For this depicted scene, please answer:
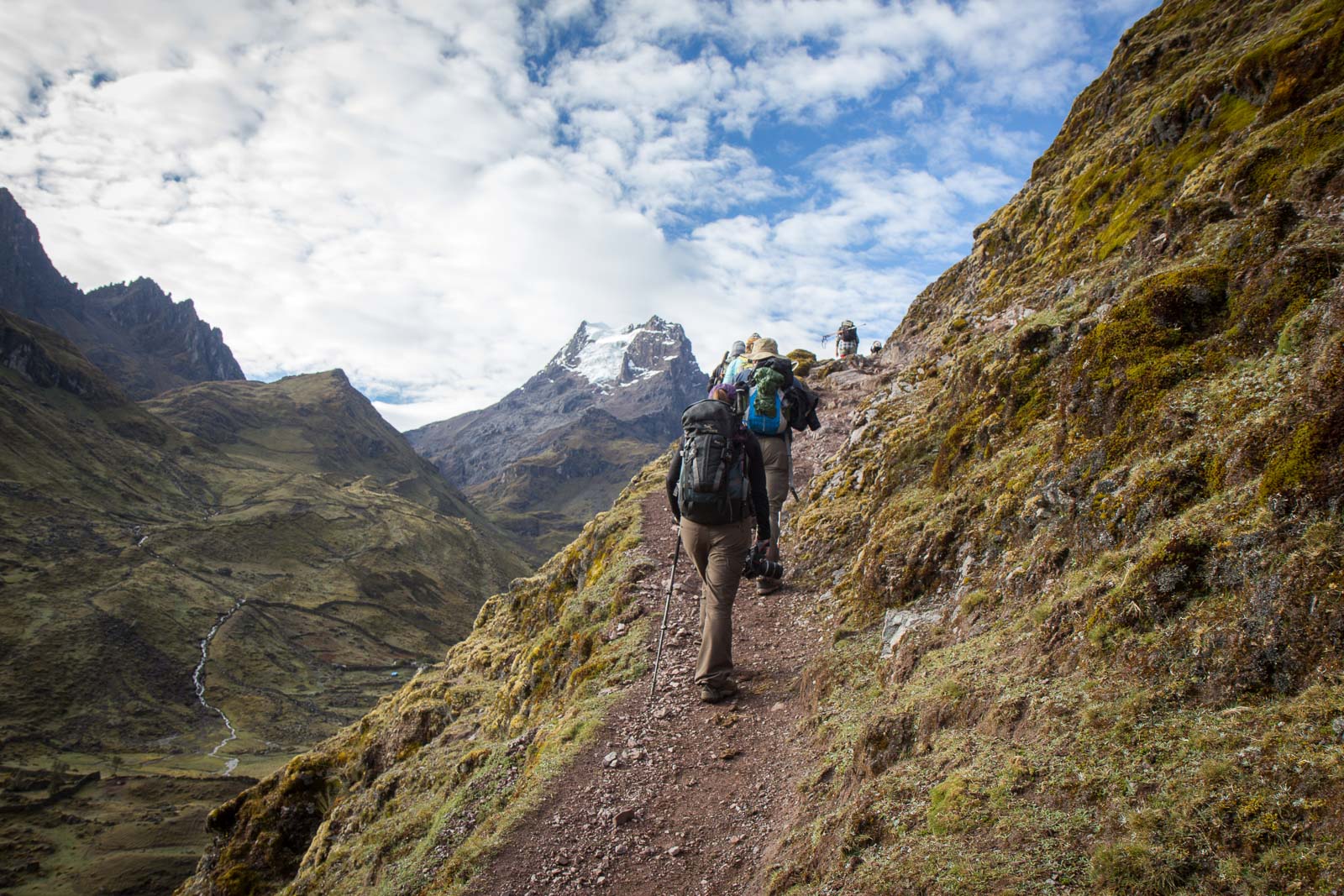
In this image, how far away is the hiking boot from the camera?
422 inches

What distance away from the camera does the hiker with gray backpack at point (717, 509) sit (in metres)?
10.1

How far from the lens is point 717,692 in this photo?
35.2 feet

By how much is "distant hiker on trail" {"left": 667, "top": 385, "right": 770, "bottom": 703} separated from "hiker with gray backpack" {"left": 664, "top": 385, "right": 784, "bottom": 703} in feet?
0.04

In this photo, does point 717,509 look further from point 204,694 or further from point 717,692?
point 204,694

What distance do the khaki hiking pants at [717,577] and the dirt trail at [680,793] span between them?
0.62 meters

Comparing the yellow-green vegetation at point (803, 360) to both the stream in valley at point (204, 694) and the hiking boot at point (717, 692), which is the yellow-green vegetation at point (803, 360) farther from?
the stream in valley at point (204, 694)

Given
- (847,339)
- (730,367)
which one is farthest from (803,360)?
(730,367)

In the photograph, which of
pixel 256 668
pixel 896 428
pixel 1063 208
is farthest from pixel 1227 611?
pixel 256 668

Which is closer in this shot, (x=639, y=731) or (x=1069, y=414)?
(x=1069, y=414)

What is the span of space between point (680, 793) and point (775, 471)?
7.30 meters

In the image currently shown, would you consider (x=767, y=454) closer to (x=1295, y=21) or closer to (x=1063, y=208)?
(x=1295, y=21)

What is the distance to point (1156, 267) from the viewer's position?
428 inches

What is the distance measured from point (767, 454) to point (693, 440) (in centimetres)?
435

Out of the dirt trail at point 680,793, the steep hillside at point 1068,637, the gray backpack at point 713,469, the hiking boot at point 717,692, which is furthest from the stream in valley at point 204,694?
the gray backpack at point 713,469
